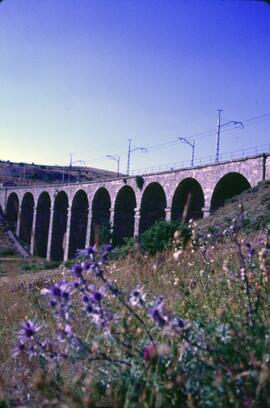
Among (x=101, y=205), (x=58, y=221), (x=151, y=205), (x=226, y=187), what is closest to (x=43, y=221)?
(x=58, y=221)

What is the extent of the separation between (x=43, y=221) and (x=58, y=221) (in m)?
3.27

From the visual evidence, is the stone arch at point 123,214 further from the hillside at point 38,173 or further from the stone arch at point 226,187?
the hillside at point 38,173

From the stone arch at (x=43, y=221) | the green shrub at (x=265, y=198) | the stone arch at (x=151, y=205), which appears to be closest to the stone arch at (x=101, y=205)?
the stone arch at (x=151, y=205)

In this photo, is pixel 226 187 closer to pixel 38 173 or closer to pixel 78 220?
pixel 78 220

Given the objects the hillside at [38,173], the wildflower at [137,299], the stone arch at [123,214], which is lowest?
the wildflower at [137,299]

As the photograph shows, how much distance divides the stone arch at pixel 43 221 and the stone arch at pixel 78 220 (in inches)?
219

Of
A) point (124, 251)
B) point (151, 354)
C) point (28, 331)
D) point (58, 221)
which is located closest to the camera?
point (151, 354)

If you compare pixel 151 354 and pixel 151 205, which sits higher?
pixel 151 205

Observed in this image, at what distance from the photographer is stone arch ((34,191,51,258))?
43031 mm

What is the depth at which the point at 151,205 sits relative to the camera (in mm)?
29609

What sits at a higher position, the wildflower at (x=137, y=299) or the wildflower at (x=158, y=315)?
the wildflower at (x=137, y=299)

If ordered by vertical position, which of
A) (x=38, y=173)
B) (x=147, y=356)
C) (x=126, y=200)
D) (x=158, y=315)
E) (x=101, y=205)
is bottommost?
(x=147, y=356)

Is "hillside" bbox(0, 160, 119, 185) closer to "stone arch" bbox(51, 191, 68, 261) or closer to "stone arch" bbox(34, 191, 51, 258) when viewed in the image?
"stone arch" bbox(34, 191, 51, 258)

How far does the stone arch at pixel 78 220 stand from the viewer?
37438mm
